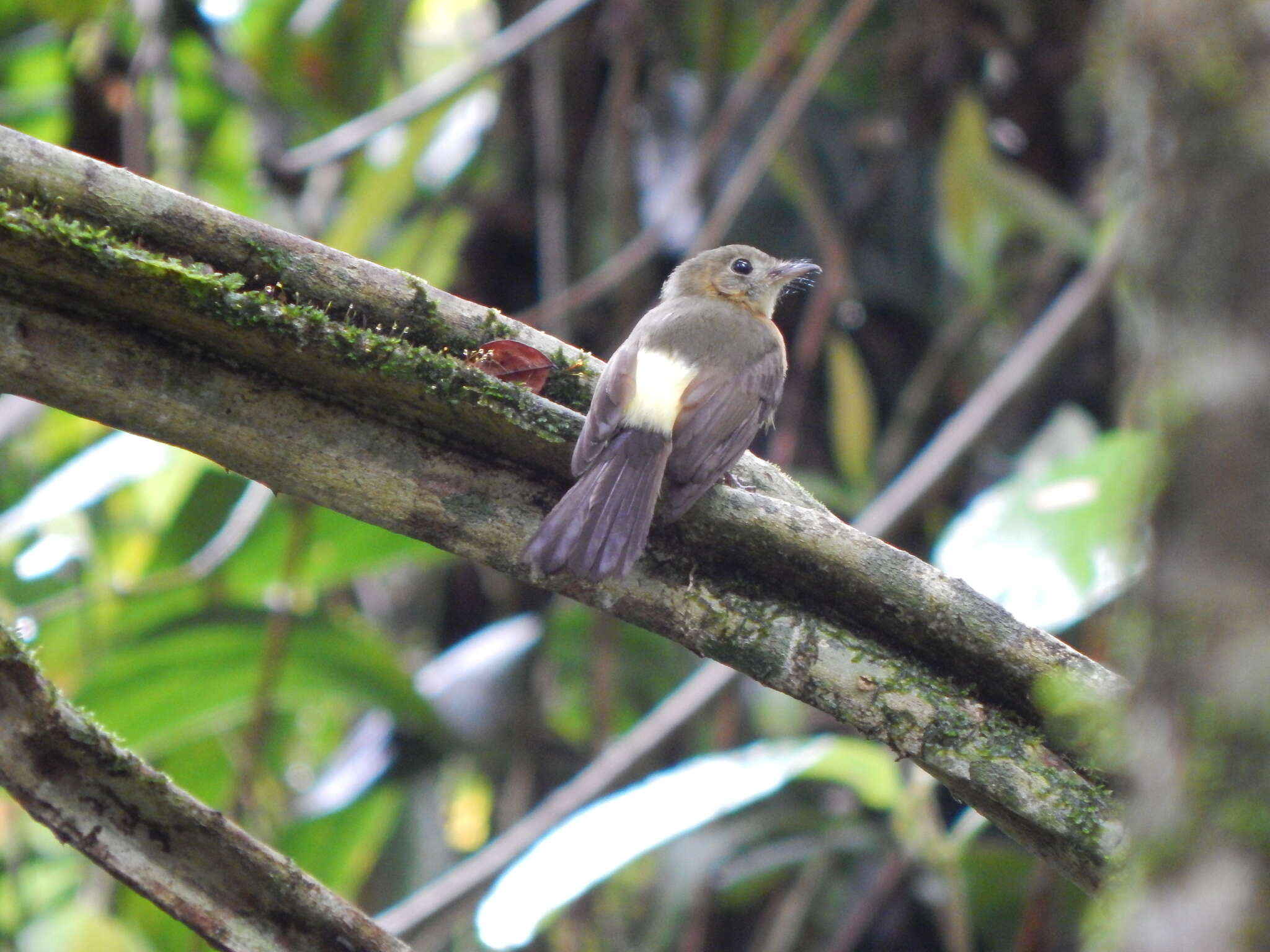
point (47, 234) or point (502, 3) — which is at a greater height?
point (502, 3)

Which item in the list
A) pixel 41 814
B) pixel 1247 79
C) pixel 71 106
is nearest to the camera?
pixel 1247 79

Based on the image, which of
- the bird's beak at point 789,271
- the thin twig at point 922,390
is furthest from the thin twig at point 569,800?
the thin twig at point 922,390

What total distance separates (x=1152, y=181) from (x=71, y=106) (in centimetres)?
509

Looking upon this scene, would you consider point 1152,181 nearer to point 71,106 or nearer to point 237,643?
point 237,643

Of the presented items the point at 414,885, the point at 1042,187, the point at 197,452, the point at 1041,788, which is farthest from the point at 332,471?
the point at 1042,187

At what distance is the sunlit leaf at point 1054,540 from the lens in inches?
116

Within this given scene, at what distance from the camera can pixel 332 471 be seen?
1.93 m

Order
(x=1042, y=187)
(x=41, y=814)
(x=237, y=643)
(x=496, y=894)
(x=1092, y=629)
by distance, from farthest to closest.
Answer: (x=1042, y=187)
(x=237, y=643)
(x=1092, y=629)
(x=496, y=894)
(x=41, y=814)

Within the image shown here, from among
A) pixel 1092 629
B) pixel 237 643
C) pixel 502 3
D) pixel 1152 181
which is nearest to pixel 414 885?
pixel 237 643

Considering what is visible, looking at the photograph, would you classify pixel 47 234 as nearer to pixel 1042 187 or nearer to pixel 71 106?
pixel 71 106

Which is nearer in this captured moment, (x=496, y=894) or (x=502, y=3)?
(x=496, y=894)

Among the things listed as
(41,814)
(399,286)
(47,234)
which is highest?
(399,286)

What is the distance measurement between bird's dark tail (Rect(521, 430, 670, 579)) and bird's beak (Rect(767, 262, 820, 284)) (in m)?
2.11

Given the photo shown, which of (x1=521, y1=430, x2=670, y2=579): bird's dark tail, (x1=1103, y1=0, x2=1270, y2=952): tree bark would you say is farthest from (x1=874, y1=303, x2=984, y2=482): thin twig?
(x1=1103, y1=0, x2=1270, y2=952): tree bark
